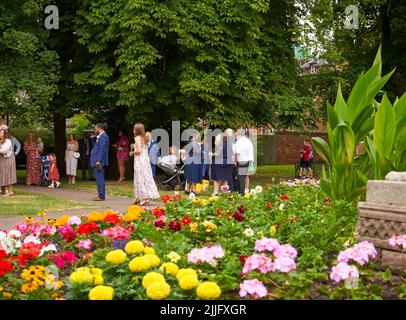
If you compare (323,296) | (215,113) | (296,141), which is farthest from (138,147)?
(296,141)

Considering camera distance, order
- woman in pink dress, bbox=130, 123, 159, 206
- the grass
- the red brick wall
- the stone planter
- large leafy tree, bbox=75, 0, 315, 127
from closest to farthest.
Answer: the stone planter < the grass < woman in pink dress, bbox=130, 123, 159, 206 < large leafy tree, bbox=75, 0, 315, 127 < the red brick wall

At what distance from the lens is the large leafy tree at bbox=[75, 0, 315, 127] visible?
21188mm

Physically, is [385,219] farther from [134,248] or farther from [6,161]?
[6,161]

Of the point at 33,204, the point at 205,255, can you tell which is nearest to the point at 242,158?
the point at 33,204

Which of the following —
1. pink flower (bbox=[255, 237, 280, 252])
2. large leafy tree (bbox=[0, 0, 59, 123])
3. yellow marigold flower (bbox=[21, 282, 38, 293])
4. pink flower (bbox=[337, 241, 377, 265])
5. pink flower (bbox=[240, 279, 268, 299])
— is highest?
large leafy tree (bbox=[0, 0, 59, 123])

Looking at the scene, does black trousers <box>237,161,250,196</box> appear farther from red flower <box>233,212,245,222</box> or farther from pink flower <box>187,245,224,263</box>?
pink flower <box>187,245,224,263</box>

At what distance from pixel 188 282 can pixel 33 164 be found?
1990cm

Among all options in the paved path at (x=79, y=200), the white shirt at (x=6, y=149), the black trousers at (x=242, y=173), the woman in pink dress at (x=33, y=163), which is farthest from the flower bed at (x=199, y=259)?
the woman in pink dress at (x=33, y=163)

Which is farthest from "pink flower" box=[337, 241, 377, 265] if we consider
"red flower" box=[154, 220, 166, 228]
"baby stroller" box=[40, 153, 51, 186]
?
"baby stroller" box=[40, 153, 51, 186]

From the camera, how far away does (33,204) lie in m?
15.2

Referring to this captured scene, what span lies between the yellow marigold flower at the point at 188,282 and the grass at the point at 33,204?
31.2ft

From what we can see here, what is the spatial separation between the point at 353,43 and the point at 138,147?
19107 millimetres

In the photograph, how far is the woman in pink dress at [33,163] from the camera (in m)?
23.2
